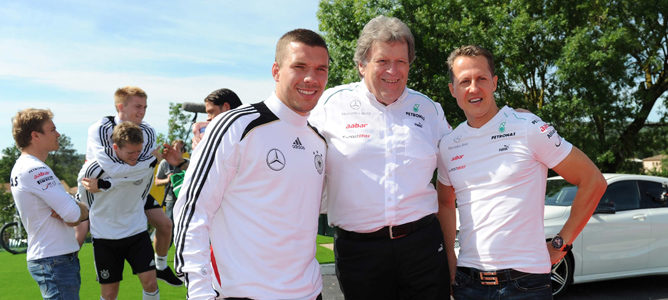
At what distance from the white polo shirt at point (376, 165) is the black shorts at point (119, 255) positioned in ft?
9.54

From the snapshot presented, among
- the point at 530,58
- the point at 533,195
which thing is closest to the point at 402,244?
the point at 533,195

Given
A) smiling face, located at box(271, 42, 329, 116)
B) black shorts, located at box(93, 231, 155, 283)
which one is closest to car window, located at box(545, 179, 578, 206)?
black shorts, located at box(93, 231, 155, 283)

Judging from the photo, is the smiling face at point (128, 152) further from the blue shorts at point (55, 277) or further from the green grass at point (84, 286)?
the green grass at point (84, 286)

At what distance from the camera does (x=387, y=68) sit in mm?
2879

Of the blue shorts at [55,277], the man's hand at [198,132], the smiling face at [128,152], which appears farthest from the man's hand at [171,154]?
the smiling face at [128,152]

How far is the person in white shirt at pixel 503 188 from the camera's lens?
2555 mm

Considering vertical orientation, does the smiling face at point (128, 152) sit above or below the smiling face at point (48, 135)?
below

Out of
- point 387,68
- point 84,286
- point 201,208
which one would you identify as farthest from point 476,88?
point 84,286

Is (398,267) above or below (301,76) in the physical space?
below

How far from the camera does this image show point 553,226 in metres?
6.47

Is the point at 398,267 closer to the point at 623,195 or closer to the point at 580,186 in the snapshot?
the point at 580,186

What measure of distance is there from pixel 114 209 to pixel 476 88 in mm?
3854

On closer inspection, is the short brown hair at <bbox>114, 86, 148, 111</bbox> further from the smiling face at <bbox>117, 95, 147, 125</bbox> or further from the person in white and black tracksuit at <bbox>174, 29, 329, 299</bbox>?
the person in white and black tracksuit at <bbox>174, 29, 329, 299</bbox>

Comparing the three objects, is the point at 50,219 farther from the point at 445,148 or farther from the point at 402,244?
the point at 445,148
